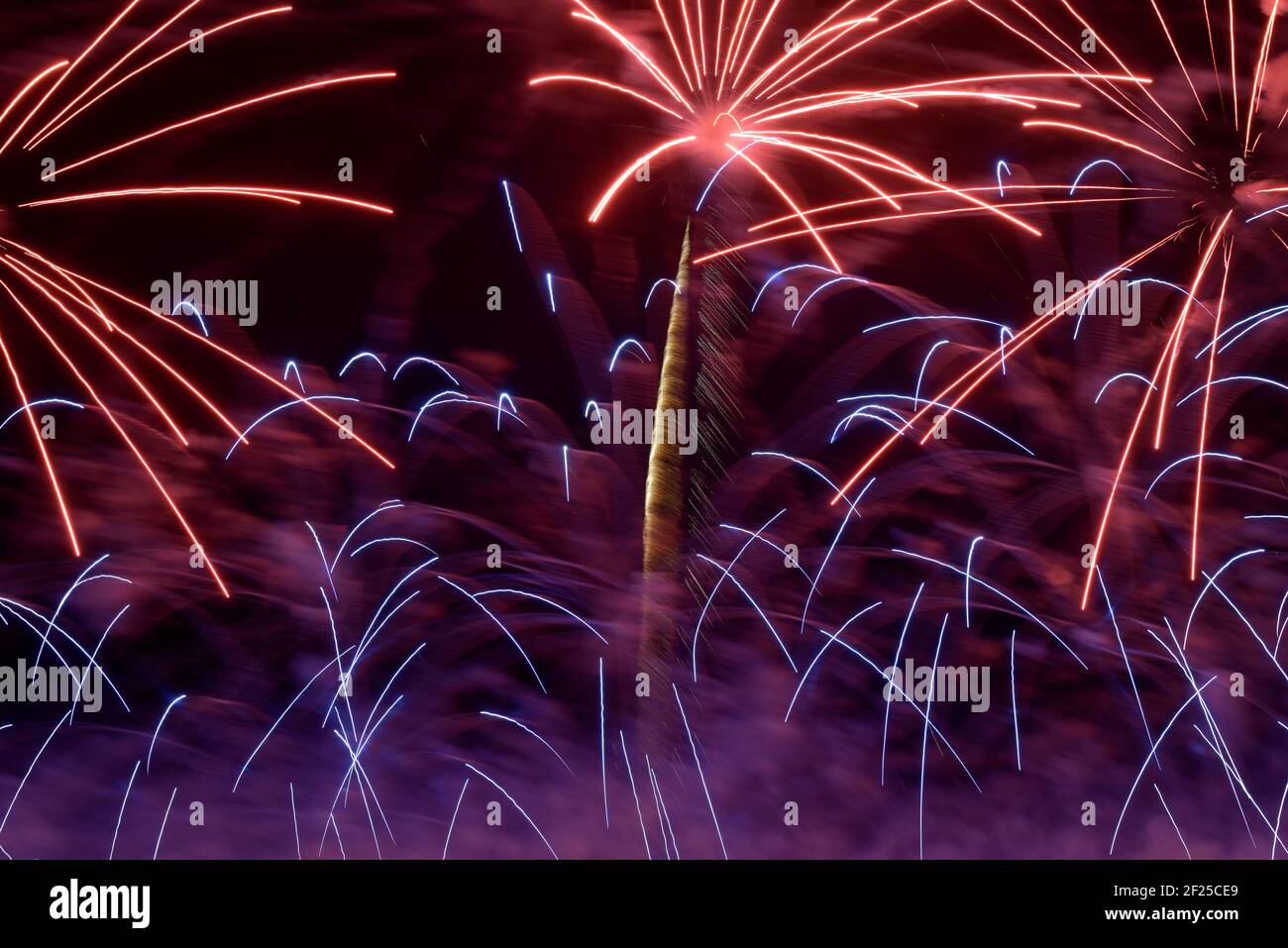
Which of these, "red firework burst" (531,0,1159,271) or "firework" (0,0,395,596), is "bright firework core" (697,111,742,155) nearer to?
"red firework burst" (531,0,1159,271)

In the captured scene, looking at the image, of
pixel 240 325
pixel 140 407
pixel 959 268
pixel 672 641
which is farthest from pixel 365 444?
pixel 959 268

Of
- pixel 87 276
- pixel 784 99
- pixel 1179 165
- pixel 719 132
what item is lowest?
pixel 87 276

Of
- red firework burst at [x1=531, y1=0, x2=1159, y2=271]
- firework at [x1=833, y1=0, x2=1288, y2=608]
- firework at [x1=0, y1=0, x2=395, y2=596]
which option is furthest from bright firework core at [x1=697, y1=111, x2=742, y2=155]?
firework at [x1=0, y1=0, x2=395, y2=596]

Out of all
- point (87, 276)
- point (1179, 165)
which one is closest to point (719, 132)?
point (1179, 165)

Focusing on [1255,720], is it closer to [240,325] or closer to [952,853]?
[952,853]

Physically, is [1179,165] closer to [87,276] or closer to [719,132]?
[719,132]

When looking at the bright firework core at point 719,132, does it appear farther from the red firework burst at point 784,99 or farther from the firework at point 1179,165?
the firework at point 1179,165

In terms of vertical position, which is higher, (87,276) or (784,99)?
(784,99)

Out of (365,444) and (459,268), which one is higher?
(459,268)

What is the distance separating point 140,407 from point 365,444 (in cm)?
122

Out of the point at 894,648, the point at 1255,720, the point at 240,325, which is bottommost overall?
the point at 1255,720

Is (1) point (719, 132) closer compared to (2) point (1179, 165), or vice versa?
(1) point (719, 132)

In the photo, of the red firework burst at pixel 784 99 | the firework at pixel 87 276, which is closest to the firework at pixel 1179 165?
the red firework burst at pixel 784 99

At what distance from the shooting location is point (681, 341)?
4.54m
